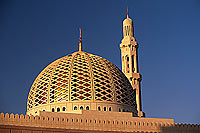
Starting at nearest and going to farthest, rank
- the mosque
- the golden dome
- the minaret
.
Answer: the mosque < the golden dome < the minaret

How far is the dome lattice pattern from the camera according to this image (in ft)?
116

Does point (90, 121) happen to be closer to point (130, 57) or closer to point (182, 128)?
point (182, 128)

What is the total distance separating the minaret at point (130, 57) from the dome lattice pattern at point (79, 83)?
16.6ft

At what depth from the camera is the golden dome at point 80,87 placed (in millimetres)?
34934

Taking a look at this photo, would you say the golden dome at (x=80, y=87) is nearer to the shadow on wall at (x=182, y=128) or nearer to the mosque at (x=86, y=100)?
the mosque at (x=86, y=100)

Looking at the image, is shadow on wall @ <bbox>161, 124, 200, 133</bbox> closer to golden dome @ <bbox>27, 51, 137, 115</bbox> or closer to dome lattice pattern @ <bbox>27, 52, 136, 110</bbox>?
golden dome @ <bbox>27, 51, 137, 115</bbox>

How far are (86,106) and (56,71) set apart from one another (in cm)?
418

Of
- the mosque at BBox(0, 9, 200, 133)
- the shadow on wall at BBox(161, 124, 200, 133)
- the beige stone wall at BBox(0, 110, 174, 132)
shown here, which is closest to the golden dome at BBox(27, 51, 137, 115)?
the mosque at BBox(0, 9, 200, 133)

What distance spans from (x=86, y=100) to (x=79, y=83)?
4.98ft

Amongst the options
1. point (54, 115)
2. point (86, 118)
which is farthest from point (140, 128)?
point (54, 115)

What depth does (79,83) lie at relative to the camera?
117 feet

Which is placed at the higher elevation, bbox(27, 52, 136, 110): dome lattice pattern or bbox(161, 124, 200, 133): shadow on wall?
bbox(27, 52, 136, 110): dome lattice pattern

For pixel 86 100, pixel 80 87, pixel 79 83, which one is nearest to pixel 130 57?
pixel 79 83

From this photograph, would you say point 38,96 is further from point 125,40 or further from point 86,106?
point 125,40
